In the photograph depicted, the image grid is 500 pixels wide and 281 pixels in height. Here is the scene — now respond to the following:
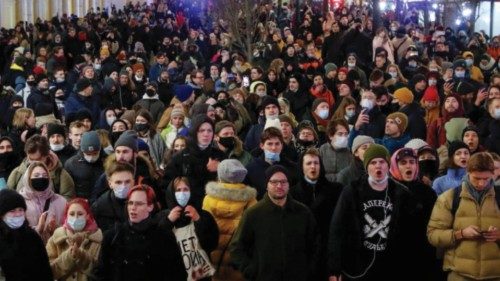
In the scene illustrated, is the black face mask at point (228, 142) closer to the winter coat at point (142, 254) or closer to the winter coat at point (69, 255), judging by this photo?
the winter coat at point (69, 255)

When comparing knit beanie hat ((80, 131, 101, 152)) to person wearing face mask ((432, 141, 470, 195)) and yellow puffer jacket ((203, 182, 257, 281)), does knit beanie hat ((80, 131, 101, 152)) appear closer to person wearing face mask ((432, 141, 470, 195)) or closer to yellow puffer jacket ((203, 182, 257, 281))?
yellow puffer jacket ((203, 182, 257, 281))

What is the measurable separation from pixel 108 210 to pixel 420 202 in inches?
105

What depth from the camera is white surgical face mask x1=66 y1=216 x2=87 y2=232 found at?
282 inches

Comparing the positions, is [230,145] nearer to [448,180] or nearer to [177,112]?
[448,180]

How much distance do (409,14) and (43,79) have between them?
2339 cm

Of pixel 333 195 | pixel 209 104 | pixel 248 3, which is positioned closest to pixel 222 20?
pixel 248 3

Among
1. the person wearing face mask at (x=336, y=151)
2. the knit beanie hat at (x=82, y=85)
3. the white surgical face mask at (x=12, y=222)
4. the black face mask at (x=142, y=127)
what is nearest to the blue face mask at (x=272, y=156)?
the person wearing face mask at (x=336, y=151)

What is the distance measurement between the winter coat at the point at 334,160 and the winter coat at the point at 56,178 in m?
2.70

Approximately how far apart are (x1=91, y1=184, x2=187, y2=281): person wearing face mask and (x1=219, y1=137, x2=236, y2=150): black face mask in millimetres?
2977

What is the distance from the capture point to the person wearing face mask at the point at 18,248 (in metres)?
6.73

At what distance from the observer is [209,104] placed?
1281 centimetres

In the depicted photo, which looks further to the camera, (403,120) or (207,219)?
(403,120)

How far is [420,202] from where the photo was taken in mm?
7629

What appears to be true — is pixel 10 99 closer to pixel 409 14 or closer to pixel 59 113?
pixel 59 113
